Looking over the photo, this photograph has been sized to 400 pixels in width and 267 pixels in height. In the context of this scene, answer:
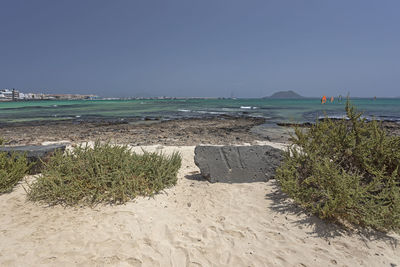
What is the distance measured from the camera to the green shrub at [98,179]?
4266 mm

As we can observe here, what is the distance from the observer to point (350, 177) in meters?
3.80

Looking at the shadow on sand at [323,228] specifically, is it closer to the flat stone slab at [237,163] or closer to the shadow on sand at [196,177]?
the flat stone slab at [237,163]

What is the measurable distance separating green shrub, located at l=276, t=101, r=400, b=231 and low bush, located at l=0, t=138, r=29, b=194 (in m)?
5.76

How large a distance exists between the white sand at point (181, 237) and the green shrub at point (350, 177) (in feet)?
0.95

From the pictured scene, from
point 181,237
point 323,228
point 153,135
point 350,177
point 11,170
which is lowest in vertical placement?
point 181,237

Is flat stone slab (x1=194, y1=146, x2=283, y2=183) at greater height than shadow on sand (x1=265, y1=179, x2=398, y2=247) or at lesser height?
greater

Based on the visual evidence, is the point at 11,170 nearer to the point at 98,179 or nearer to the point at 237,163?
the point at 98,179

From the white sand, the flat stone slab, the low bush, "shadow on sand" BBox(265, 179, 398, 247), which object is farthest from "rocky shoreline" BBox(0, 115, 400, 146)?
the white sand

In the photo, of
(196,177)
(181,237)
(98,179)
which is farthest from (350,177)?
(98,179)

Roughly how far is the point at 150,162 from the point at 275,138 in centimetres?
895

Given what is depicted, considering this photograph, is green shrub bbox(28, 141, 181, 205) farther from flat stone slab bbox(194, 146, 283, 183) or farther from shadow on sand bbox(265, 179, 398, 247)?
shadow on sand bbox(265, 179, 398, 247)

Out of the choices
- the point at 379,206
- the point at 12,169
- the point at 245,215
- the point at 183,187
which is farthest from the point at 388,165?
the point at 12,169

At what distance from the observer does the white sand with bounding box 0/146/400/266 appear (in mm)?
2994

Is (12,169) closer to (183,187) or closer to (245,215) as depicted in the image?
(183,187)
